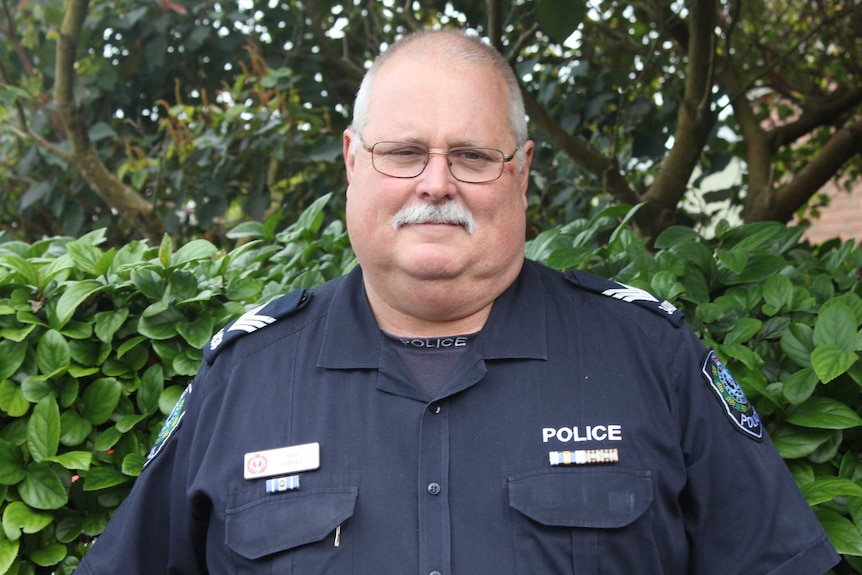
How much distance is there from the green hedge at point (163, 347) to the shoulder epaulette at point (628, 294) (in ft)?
0.65

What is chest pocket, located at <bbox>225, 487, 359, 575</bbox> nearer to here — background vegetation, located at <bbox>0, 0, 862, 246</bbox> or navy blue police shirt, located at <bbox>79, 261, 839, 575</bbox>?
navy blue police shirt, located at <bbox>79, 261, 839, 575</bbox>

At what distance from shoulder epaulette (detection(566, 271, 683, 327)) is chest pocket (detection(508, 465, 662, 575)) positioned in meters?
0.36

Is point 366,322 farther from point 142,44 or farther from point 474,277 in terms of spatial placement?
point 142,44

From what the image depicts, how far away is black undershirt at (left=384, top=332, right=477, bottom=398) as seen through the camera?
195 cm

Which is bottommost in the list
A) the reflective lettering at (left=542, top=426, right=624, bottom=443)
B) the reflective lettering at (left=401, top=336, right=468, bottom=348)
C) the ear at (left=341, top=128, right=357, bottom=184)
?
the reflective lettering at (left=542, top=426, right=624, bottom=443)

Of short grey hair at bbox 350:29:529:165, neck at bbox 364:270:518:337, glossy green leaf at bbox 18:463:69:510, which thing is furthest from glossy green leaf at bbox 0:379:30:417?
short grey hair at bbox 350:29:529:165

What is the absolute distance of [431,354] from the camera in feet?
6.52

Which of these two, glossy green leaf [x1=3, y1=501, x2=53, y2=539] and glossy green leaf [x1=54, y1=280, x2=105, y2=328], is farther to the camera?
glossy green leaf [x1=54, y1=280, x2=105, y2=328]

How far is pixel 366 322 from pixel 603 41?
8.78 feet

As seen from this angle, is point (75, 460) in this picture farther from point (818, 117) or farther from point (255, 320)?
point (818, 117)

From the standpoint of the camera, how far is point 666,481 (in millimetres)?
1798

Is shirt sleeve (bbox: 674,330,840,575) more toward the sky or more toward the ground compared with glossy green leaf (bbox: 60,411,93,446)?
more toward the ground

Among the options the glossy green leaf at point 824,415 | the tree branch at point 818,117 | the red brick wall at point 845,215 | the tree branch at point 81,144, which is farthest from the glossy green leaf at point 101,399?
the red brick wall at point 845,215

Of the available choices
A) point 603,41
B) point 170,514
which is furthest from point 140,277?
point 603,41
